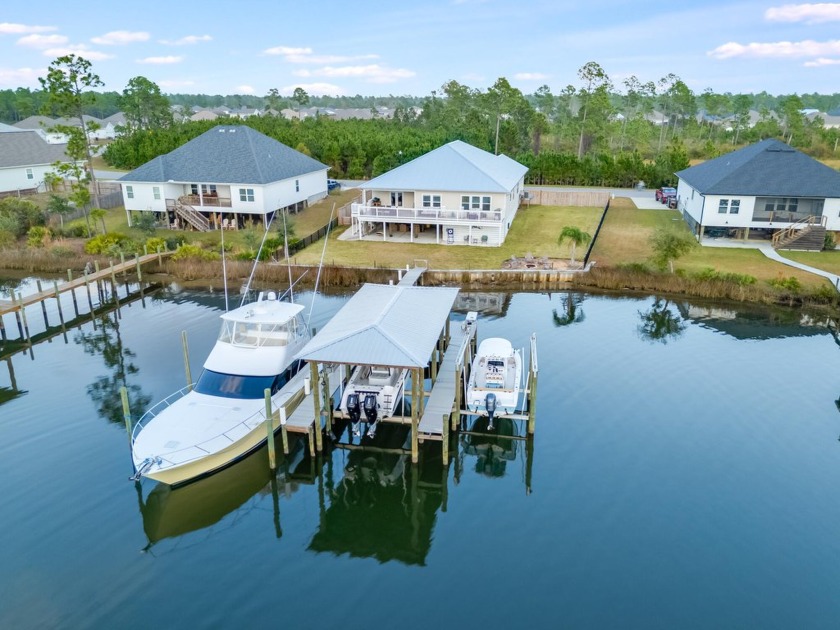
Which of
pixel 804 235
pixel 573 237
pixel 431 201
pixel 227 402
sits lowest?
pixel 227 402

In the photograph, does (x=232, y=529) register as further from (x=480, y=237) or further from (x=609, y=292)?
(x=480, y=237)

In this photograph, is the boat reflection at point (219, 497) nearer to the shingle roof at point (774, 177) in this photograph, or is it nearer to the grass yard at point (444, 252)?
the grass yard at point (444, 252)

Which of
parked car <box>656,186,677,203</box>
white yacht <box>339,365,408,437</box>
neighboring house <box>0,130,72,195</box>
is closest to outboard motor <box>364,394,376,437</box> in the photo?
white yacht <box>339,365,408,437</box>

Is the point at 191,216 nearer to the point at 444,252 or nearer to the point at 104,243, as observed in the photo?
the point at 104,243

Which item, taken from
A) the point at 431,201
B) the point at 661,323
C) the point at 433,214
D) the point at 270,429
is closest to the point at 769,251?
the point at 661,323

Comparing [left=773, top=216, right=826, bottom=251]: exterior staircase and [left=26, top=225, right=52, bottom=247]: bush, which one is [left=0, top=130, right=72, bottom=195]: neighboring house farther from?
[left=773, top=216, right=826, bottom=251]: exterior staircase

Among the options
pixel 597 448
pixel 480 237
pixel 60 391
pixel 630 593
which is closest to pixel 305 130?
pixel 480 237
